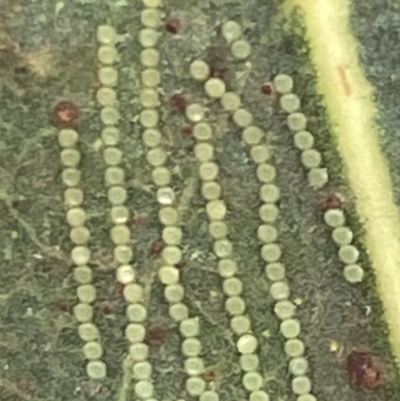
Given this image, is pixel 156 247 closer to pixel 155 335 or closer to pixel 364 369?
pixel 155 335

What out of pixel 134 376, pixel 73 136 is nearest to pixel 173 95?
pixel 73 136

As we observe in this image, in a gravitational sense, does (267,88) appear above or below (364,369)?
above

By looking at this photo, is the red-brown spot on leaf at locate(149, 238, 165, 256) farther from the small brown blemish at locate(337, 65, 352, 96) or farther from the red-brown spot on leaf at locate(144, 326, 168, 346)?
the small brown blemish at locate(337, 65, 352, 96)

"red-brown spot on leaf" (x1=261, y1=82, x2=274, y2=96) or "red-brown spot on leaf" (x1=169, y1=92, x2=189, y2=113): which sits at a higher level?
"red-brown spot on leaf" (x1=261, y1=82, x2=274, y2=96)

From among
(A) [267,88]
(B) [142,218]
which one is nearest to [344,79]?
(A) [267,88]

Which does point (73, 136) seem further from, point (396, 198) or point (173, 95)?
point (396, 198)

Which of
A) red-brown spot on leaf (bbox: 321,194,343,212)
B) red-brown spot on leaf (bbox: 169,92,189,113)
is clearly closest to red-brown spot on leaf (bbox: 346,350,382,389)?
red-brown spot on leaf (bbox: 321,194,343,212)

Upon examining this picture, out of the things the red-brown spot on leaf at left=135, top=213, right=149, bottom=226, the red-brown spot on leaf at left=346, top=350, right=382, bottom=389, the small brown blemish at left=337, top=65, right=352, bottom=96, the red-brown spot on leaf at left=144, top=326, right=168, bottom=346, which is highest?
the small brown blemish at left=337, top=65, right=352, bottom=96

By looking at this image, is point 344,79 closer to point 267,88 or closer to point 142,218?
point 267,88
